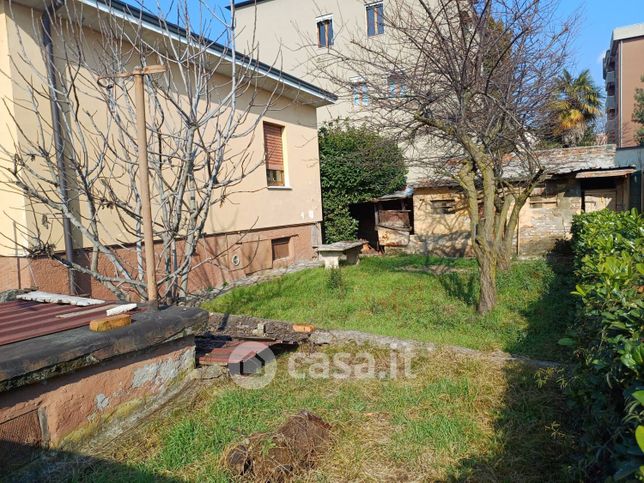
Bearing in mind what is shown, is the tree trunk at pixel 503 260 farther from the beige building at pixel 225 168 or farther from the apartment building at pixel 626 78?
the apartment building at pixel 626 78

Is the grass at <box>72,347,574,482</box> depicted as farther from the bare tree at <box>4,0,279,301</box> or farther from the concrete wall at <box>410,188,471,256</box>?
the concrete wall at <box>410,188,471,256</box>

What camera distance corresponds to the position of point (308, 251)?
42.3ft

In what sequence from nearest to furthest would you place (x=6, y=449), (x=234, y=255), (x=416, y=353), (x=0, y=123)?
1. (x=6, y=449)
2. (x=416, y=353)
3. (x=0, y=123)
4. (x=234, y=255)

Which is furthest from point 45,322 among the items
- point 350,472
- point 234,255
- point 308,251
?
point 308,251

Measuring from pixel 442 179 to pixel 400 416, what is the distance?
449 inches

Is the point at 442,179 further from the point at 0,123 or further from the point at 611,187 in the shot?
the point at 0,123

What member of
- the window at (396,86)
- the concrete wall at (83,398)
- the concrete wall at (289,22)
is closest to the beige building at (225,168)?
the concrete wall at (83,398)

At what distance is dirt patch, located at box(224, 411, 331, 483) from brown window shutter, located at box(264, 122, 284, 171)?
8592mm

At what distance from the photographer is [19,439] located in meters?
2.55

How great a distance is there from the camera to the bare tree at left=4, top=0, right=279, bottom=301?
178 inches

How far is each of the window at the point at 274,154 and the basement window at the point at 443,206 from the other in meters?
5.83

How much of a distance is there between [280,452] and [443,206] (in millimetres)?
13034

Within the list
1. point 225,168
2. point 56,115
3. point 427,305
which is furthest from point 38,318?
point 427,305

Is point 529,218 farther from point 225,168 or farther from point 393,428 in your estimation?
point 393,428
